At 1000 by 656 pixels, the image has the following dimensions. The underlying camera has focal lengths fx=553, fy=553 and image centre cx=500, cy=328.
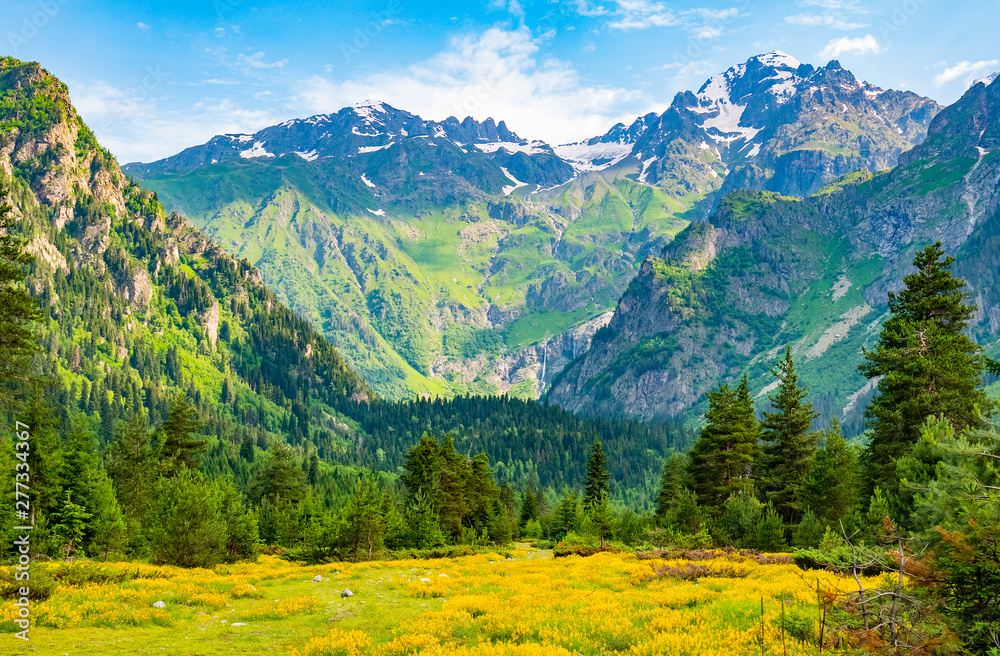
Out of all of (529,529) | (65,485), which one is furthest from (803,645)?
(529,529)

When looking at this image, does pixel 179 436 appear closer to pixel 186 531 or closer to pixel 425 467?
pixel 425 467

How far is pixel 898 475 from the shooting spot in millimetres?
31156

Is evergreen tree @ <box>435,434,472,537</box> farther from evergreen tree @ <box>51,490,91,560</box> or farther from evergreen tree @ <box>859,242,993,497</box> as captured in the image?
evergreen tree @ <box>859,242,993,497</box>

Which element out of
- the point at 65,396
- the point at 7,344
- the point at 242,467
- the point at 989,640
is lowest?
the point at 242,467

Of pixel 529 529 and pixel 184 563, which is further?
pixel 529 529

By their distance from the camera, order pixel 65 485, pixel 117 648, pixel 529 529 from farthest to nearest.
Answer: pixel 529 529 → pixel 65 485 → pixel 117 648

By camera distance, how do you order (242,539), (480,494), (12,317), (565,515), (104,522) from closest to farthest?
1. (12,317)
2. (104,522)
3. (242,539)
4. (480,494)
5. (565,515)

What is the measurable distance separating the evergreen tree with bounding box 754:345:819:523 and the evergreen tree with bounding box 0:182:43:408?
50.0 meters

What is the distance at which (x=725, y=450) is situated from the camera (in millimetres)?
50906

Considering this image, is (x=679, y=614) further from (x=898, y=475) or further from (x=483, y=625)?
(x=898, y=475)

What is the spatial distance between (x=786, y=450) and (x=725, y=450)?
5207 mm

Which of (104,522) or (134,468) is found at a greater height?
(134,468)

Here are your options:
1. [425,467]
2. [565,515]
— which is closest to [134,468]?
[425,467]

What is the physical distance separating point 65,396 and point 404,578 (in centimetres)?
22632
